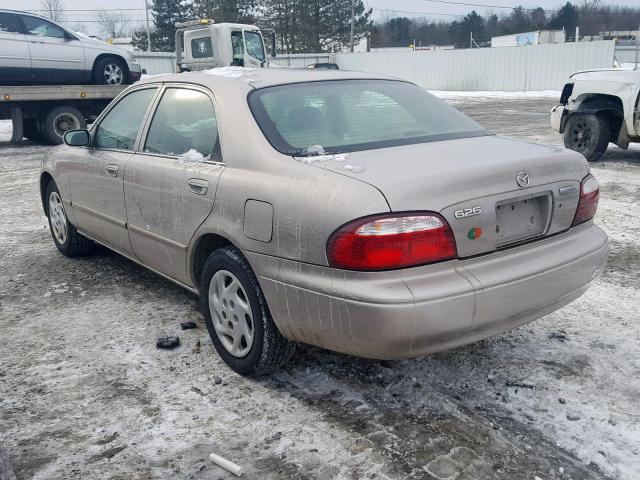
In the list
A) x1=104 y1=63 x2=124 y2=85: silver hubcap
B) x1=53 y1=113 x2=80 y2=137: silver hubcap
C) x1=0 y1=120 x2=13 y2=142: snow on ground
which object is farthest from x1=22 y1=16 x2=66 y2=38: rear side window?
x1=0 y1=120 x2=13 y2=142: snow on ground

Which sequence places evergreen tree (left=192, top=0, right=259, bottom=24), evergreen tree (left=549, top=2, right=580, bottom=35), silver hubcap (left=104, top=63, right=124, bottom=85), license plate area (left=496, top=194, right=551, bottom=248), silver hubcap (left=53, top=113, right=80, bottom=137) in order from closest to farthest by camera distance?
license plate area (left=496, top=194, right=551, bottom=248) < silver hubcap (left=53, top=113, right=80, bottom=137) < silver hubcap (left=104, top=63, right=124, bottom=85) < evergreen tree (left=192, top=0, right=259, bottom=24) < evergreen tree (left=549, top=2, right=580, bottom=35)

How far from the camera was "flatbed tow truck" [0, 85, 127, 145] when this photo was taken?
1248cm

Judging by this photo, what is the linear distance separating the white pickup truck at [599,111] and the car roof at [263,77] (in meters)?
6.08

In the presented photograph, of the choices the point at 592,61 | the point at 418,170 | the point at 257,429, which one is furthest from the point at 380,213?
the point at 592,61

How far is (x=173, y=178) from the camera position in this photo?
140 inches

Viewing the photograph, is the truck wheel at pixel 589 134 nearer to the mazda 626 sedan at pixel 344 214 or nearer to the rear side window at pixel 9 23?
the mazda 626 sedan at pixel 344 214

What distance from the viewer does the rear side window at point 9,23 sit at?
12.4 m

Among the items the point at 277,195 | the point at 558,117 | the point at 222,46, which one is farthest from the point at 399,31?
the point at 277,195

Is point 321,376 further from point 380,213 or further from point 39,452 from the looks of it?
point 39,452

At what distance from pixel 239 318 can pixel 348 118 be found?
1.23 metres

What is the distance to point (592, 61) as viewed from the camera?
29.4 metres

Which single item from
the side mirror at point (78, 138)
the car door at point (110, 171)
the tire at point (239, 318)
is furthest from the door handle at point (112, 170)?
the tire at point (239, 318)

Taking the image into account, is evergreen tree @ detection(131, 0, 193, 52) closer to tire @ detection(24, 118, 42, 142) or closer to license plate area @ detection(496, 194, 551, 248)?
tire @ detection(24, 118, 42, 142)

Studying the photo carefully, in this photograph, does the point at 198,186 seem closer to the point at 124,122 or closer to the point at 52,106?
the point at 124,122
